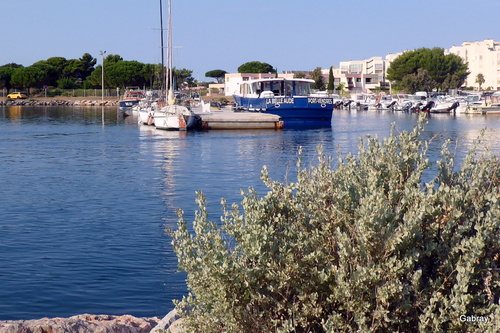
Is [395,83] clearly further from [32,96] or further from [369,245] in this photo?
[369,245]

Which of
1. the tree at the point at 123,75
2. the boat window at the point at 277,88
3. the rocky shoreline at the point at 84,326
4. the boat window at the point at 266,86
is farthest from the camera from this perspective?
the tree at the point at 123,75

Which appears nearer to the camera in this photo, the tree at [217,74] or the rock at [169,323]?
the rock at [169,323]

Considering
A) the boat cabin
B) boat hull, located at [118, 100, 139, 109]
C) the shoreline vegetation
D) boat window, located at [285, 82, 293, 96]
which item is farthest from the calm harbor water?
the shoreline vegetation

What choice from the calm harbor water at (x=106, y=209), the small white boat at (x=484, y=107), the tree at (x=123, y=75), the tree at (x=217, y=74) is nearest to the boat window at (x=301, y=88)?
the calm harbor water at (x=106, y=209)

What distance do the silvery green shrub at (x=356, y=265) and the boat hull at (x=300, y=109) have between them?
128 feet

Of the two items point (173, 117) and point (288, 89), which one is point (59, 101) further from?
point (173, 117)

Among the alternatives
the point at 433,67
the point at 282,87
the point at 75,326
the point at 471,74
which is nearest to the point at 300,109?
the point at 282,87

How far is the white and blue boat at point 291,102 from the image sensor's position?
43.3 metres

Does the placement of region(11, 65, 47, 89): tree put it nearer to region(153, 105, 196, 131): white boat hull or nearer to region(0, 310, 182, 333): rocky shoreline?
region(153, 105, 196, 131): white boat hull

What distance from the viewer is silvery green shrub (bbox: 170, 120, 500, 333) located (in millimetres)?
3818

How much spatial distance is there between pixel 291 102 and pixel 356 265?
3970cm

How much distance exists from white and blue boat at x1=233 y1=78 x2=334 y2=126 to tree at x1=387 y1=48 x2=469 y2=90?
65675mm

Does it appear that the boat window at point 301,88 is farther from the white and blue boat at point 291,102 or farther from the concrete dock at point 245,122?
the concrete dock at point 245,122

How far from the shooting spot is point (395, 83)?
113m
